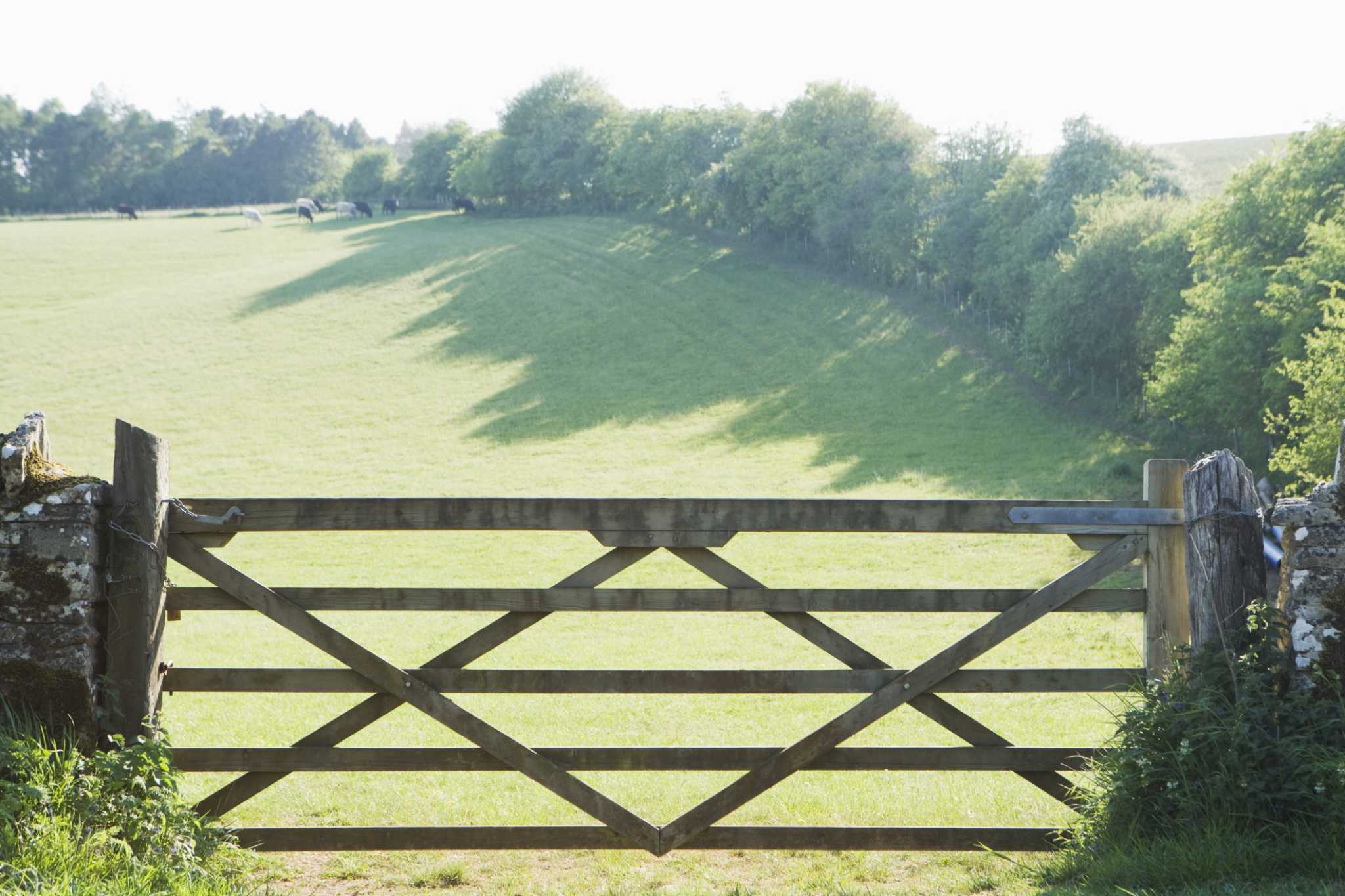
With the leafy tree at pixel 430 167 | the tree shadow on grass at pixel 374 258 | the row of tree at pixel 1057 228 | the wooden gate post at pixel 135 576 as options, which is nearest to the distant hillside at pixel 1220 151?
the row of tree at pixel 1057 228

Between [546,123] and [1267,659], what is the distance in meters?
94.8

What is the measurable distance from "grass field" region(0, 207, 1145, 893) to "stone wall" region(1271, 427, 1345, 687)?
1.88m

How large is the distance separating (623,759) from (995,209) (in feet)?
169

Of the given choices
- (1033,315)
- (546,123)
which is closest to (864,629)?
(1033,315)

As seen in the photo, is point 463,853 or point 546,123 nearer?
point 463,853

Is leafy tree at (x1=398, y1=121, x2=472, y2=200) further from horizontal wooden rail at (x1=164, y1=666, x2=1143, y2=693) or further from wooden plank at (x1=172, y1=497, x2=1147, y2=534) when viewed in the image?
horizontal wooden rail at (x1=164, y1=666, x2=1143, y2=693)

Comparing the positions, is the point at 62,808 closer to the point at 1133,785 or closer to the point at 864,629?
the point at 1133,785

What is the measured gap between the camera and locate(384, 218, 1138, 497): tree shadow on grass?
3444 centimetres

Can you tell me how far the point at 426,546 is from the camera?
22.8 metres

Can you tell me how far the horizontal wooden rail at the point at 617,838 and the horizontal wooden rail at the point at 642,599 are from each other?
116cm

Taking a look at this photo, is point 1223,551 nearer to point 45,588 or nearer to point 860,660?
point 860,660

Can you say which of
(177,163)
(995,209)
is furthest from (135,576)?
(177,163)

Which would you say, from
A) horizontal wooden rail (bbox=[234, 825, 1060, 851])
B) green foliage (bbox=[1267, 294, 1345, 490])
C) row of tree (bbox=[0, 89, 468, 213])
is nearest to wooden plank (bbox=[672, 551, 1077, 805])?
horizontal wooden rail (bbox=[234, 825, 1060, 851])

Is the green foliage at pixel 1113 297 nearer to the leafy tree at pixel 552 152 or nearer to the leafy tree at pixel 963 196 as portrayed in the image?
the leafy tree at pixel 963 196
